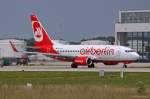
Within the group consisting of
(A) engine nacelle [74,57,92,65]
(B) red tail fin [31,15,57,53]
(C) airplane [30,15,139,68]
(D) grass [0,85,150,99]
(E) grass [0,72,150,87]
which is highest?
(B) red tail fin [31,15,57,53]

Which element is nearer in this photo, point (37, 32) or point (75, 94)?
point (75, 94)

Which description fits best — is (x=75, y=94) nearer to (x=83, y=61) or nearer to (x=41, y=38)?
(x=83, y=61)

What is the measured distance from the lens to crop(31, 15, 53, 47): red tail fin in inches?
4353

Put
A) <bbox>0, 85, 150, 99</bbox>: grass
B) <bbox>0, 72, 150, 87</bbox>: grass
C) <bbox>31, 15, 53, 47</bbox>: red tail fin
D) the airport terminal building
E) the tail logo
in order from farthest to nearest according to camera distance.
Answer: the airport terminal building → the tail logo → <bbox>31, 15, 53, 47</bbox>: red tail fin → <bbox>0, 72, 150, 87</bbox>: grass → <bbox>0, 85, 150, 99</bbox>: grass

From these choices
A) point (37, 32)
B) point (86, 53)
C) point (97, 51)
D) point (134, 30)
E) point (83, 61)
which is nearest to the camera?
point (83, 61)

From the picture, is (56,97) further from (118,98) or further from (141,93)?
(141,93)

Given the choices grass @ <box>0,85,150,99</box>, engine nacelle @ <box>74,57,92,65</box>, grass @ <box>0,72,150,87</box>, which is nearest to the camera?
grass @ <box>0,85,150,99</box>

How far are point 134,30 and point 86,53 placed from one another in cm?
7949

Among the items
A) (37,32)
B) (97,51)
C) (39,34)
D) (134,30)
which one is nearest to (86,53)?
(97,51)

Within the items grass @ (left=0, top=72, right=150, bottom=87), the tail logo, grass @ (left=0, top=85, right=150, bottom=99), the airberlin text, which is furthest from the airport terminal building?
grass @ (left=0, top=85, right=150, bottom=99)

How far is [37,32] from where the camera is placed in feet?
370

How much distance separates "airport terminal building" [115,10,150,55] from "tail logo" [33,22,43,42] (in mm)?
66610

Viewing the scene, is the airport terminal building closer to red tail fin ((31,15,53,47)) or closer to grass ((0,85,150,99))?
red tail fin ((31,15,53,47))

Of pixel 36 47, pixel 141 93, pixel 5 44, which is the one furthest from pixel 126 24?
pixel 141 93
